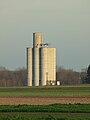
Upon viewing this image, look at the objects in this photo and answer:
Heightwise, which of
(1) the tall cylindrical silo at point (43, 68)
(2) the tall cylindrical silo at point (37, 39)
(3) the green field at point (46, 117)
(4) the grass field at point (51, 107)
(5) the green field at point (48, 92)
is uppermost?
(2) the tall cylindrical silo at point (37, 39)

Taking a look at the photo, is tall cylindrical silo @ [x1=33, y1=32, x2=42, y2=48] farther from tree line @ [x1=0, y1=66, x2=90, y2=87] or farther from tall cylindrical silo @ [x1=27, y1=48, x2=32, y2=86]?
tree line @ [x1=0, y1=66, x2=90, y2=87]

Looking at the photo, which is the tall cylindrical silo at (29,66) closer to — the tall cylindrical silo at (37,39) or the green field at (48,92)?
the tall cylindrical silo at (37,39)

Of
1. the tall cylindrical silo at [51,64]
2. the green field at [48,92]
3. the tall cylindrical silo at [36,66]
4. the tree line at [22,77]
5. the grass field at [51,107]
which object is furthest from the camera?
the tree line at [22,77]

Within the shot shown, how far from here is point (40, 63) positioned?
114000mm

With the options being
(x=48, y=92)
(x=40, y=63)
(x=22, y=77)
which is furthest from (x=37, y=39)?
(x=22, y=77)

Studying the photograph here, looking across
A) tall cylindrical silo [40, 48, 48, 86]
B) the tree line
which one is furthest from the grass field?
the tree line

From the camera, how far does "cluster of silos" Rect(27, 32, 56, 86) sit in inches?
4478


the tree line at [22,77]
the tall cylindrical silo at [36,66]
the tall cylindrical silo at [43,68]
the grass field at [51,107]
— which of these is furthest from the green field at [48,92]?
the tree line at [22,77]

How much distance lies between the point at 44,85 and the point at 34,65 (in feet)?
15.9

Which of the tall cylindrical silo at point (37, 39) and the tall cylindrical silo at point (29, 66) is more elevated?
the tall cylindrical silo at point (37, 39)

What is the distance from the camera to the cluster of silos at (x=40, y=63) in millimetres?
113750

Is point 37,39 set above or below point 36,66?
above

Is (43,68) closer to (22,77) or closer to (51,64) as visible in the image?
(51,64)

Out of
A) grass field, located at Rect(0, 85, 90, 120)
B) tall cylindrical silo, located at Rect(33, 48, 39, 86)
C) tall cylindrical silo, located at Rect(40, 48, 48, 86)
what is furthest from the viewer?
tall cylindrical silo, located at Rect(33, 48, 39, 86)
